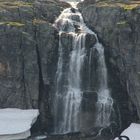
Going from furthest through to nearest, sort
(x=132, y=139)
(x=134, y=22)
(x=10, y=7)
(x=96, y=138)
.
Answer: (x=10, y=7)
(x=134, y=22)
(x=96, y=138)
(x=132, y=139)

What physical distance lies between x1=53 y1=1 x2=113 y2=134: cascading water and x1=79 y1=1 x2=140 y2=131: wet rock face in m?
1.09

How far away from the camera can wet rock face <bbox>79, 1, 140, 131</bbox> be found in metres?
39.7

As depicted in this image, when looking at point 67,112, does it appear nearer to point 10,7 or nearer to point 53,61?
point 53,61

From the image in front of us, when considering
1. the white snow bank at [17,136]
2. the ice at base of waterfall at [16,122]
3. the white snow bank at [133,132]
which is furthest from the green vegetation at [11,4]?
the white snow bank at [133,132]

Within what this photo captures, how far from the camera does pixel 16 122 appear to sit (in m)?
38.8

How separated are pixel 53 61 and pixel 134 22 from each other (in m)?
10.8

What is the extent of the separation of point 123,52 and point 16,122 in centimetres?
1461

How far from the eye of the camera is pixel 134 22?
4062cm

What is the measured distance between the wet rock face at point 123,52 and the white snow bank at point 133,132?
74.2 inches

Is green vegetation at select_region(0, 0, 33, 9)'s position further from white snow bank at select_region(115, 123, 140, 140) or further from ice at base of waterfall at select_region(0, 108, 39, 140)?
white snow bank at select_region(115, 123, 140, 140)

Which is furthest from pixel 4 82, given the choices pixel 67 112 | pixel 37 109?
pixel 67 112

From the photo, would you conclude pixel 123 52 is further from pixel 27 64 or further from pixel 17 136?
pixel 17 136

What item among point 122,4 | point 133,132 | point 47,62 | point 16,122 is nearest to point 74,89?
point 47,62

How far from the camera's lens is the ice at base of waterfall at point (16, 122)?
37250 millimetres
